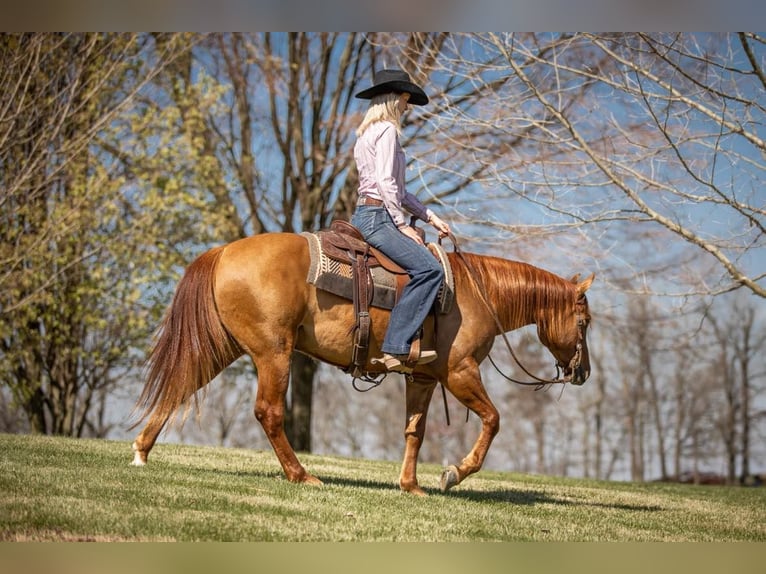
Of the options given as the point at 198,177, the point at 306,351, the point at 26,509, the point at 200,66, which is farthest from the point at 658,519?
the point at 200,66

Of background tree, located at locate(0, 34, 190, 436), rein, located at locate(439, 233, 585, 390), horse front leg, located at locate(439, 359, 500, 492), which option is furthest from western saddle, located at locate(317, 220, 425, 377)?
background tree, located at locate(0, 34, 190, 436)

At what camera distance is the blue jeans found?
4758 mm

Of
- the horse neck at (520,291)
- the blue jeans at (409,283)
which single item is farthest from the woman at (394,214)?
the horse neck at (520,291)

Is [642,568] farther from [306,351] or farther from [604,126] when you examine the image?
[604,126]

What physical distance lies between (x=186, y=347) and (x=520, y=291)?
6.76 feet

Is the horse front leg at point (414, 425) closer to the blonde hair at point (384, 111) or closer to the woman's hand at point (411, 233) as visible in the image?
the woman's hand at point (411, 233)

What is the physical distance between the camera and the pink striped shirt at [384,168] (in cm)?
490

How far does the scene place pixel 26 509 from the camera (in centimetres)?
406

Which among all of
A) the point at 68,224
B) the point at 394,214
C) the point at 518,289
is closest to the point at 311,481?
the point at 394,214

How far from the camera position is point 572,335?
5.35 m

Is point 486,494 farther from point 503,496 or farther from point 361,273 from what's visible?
point 361,273

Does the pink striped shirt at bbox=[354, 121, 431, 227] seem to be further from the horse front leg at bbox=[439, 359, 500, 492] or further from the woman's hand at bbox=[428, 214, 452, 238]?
the horse front leg at bbox=[439, 359, 500, 492]

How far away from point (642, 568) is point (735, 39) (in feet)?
15.0

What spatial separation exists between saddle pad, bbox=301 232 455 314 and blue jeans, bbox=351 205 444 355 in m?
0.08
